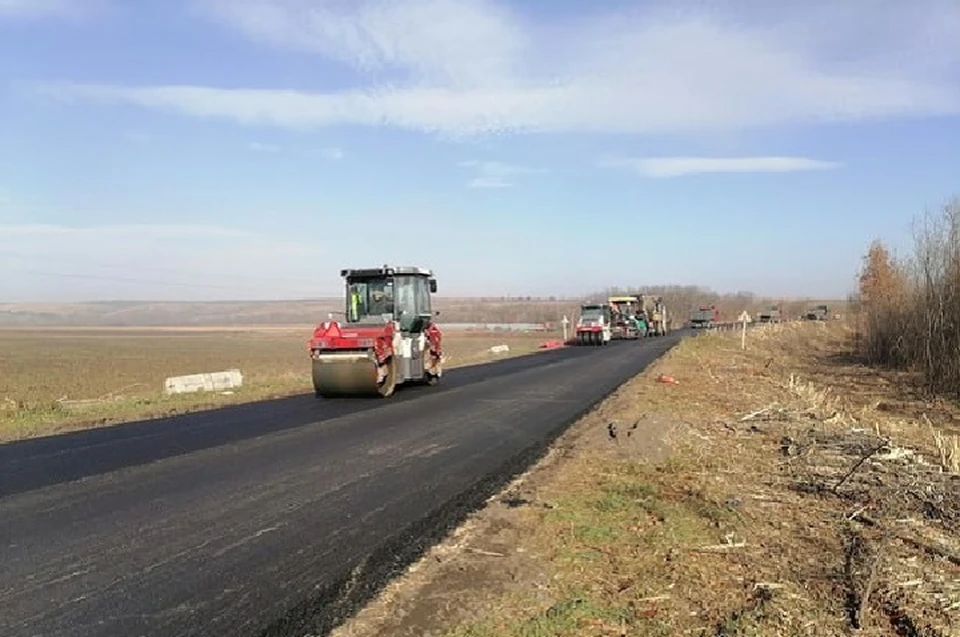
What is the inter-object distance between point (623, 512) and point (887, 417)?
13.4 meters

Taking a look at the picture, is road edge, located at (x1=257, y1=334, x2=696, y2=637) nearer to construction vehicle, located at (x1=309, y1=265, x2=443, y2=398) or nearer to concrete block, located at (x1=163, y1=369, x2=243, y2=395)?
construction vehicle, located at (x1=309, y1=265, x2=443, y2=398)

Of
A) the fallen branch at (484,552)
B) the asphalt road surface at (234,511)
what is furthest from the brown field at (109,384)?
the fallen branch at (484,552)

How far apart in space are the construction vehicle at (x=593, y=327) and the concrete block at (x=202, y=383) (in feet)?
86.4

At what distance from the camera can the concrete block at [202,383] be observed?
21109 millimetres

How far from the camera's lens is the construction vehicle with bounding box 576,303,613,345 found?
45250 millimetres

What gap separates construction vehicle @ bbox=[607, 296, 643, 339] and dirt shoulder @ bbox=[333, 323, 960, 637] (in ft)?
134

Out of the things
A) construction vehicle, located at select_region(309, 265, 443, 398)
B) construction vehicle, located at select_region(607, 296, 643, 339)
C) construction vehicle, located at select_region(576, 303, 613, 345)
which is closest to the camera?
construction vehicle, located at select_region(309, 265, 443, 398)

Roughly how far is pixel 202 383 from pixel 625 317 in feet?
122

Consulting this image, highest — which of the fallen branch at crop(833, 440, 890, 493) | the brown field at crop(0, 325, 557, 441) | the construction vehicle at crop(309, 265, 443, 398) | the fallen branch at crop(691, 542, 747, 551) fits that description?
the construction vehicle at crop(309, 265, 443, 398)

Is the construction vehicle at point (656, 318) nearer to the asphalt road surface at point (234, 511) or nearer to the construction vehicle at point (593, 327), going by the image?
the construction vehicle at point (593, 327)

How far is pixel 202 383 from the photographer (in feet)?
71.4

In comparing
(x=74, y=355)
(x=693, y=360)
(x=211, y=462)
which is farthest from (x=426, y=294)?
(x=74, y=355)

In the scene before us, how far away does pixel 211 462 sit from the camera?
10.3m

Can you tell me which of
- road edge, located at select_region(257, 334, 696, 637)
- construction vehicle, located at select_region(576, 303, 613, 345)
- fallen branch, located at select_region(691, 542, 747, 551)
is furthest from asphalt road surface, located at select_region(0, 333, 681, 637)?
construction vehicle, located at select_region(576, 303, 613, 345)
